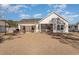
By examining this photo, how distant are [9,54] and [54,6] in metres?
1.51

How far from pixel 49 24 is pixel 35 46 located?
613mm

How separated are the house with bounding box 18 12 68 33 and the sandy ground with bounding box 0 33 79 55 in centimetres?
16

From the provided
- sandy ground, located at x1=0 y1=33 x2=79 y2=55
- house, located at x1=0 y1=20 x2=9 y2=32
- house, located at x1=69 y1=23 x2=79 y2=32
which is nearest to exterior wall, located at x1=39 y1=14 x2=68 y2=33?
house, located at x1=69 y1=23 x2=79 y2=32

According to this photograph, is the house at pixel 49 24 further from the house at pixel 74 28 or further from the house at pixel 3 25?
the house at pixel 3 25

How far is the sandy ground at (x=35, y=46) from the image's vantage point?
8.34 metres

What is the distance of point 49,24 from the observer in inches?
334

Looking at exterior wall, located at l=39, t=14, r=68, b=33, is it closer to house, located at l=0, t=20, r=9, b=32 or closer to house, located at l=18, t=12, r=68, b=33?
house, located at l=18, t=12, r=68, b=33

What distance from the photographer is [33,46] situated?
8375 millimetres

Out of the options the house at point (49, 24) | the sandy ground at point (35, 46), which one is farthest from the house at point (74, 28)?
the sandy ground at point (35, 46)

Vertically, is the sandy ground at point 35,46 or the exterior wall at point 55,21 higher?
the exterior wall at point 55,21

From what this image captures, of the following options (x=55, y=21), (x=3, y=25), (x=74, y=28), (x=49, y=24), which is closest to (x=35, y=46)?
(x=49, y=24)

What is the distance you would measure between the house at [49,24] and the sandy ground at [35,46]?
16cm

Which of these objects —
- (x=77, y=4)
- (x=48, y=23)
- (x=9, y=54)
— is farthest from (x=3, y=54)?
(x=77, y=4)
